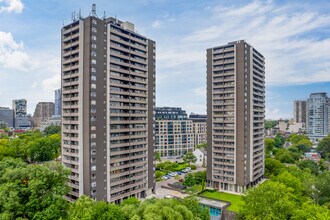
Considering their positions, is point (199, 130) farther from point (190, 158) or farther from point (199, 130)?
point (190, 158)

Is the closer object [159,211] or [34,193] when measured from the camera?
[159,211]

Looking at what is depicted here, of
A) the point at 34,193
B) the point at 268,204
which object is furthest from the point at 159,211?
the point at 34,193

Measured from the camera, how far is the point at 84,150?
45.3m

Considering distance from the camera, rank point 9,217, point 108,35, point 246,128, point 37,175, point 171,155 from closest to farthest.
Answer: point 9,217, point 37,175, point 108,35, point 246,128, point 171,155

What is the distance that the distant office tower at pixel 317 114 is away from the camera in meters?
174

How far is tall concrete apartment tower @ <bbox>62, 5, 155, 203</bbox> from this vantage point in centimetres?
4531

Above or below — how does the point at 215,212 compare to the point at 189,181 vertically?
below

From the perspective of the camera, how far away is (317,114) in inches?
6983

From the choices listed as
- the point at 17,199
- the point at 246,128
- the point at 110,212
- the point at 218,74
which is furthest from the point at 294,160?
the point at 17,199

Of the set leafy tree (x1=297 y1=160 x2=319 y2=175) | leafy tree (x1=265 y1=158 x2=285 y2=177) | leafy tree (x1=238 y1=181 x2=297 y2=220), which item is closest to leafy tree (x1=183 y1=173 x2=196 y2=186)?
leafy tree (x1=265 y1=158 x2=285 y2=177)

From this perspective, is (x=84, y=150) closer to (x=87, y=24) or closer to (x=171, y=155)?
(x=87, y=24)

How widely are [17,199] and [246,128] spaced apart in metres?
51.6

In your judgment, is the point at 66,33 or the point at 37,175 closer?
the point at 37,175

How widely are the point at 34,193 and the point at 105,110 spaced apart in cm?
1927
